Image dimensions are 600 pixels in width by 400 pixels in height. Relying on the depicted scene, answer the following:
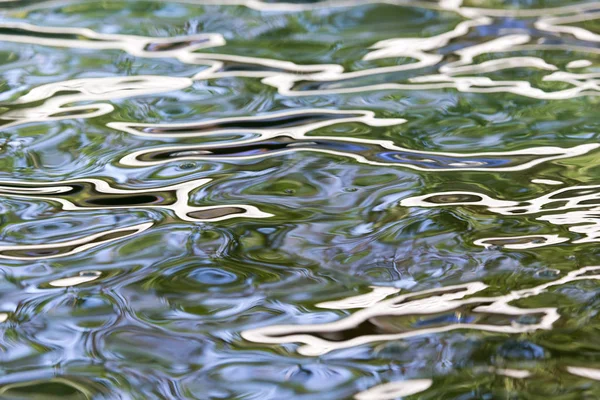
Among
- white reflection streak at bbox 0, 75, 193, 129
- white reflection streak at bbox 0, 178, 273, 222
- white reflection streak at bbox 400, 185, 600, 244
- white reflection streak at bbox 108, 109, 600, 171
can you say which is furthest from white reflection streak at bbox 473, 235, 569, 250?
white reflection streak at bbox 0, 75, 193, 129

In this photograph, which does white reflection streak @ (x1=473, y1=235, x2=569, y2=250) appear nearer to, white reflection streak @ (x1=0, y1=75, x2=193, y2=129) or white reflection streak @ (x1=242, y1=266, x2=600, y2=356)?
white reflection streak @ (x1=242, y1=266, x2=600, y2=356)

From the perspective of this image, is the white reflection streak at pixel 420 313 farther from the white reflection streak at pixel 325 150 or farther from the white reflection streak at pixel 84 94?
the white reflection streak at pixel 84 94

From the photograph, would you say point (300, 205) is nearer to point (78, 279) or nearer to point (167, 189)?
point (167, 189)

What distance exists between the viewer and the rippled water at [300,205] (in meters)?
1.33

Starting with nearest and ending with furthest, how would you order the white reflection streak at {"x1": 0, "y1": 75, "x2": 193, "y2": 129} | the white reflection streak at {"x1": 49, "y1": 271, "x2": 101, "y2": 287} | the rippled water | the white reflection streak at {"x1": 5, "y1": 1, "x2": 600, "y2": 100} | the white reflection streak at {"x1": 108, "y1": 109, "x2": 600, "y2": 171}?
1. the rippled water
2. the white reflection streak at {"x1": 49, "y1": 271, "x2": 101, "y2": 287}
3. the white reflection streak at {"x1": 108, "y1": 109, "x2": 600, "y2": 171}
4. the white reflection streak at {"x1": 0, "y1": 75, "x2": 193, "y2": 129}
5. the white reflection streak at {"x1": 5, "y1": 1, "x2": 600, "y2": 100}

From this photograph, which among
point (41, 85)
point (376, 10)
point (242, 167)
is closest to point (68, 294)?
point (242, 167)

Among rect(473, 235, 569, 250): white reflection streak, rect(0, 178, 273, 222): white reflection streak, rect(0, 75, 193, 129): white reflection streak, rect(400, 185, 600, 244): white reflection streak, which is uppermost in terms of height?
rect(0, 75, 193, 129): white reflection streak

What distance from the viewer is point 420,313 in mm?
1434

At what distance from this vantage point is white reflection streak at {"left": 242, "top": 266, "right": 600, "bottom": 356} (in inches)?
54.3

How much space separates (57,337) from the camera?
139 centimetres

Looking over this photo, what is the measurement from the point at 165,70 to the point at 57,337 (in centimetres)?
127

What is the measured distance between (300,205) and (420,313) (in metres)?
0.46

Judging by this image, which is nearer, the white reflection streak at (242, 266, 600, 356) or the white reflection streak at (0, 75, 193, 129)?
the white reflection streak at (242, 266, 600, 356)

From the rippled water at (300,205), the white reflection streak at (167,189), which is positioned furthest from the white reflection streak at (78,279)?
the white reflection streak at (167,189)
